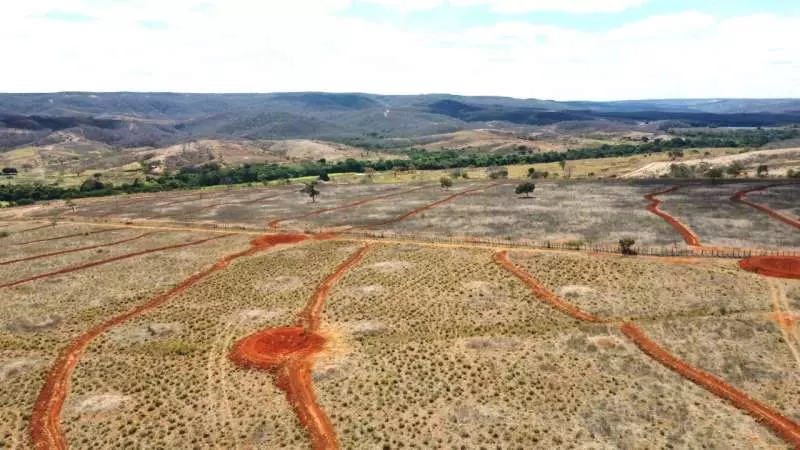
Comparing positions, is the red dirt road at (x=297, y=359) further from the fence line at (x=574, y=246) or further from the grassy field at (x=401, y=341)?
the fence line at (x=574, y=246)

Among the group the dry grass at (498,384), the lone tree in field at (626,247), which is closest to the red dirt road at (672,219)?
the lone tree in field at (626,247)

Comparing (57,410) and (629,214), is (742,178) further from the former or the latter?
(57,410)

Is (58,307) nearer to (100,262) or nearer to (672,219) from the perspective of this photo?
(100,262)

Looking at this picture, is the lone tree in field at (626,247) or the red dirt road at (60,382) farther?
the lone tree in field at (626,247)

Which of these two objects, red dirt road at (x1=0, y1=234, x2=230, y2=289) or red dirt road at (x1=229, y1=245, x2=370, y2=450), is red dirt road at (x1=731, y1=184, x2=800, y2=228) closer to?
red dirt road at (x1=229, y1=245, x2=370, y2=450)

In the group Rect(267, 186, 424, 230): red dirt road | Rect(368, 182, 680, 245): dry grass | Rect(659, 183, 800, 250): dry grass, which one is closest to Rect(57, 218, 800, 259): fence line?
Rect(368, 182, 680, 245): dry grass
